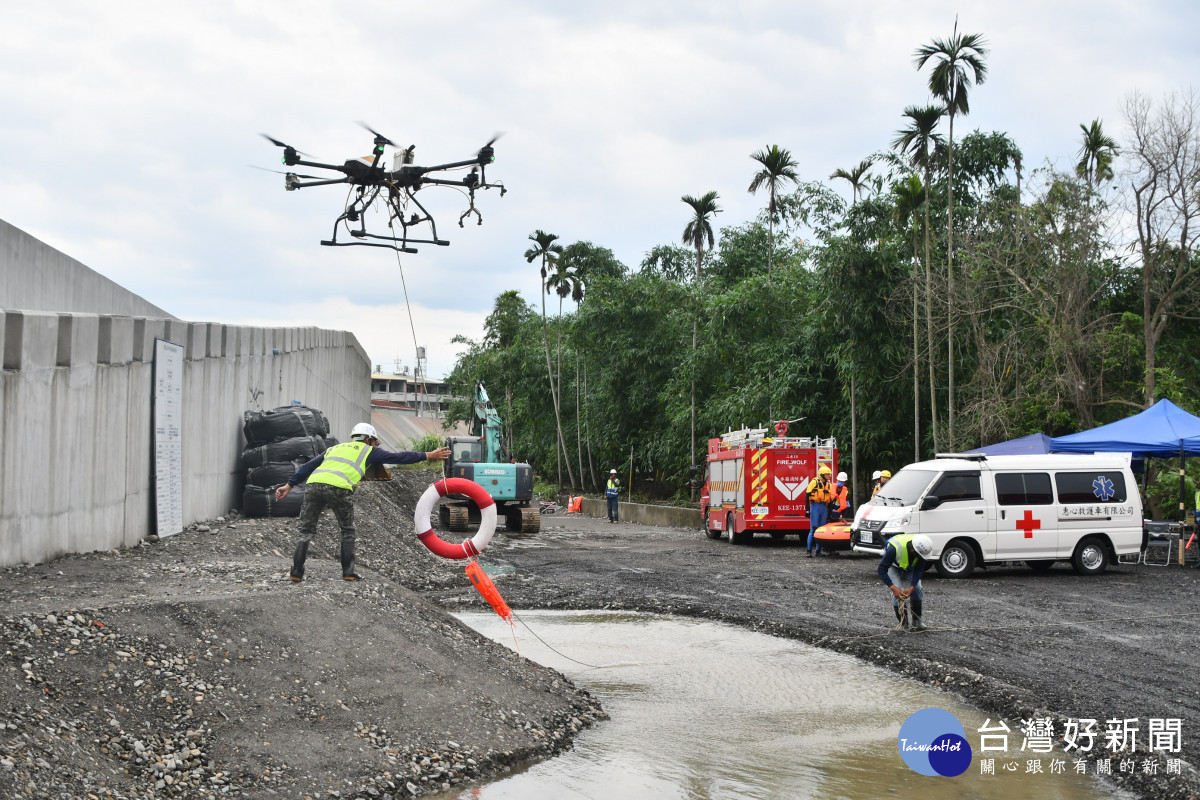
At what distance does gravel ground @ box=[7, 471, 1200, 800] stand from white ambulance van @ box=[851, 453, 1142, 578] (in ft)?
9.56

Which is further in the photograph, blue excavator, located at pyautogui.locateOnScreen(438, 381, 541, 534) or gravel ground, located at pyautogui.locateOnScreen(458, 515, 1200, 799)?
blue excavator, located at pyautogui.locateOnScreen(438, 381, 541, 534)

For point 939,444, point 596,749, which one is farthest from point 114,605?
point 939,444

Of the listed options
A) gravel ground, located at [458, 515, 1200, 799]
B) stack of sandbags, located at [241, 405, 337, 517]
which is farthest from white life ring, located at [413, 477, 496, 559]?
stack of sandbags, located at [241, 405, 337, 517]

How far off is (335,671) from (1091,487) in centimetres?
1492

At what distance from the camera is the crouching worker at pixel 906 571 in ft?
36.4

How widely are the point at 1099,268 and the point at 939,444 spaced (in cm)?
707

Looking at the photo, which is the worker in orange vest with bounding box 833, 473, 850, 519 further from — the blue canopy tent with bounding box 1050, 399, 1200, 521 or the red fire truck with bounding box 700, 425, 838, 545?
the blue canopy tent with bounding box 1050, 399, 1200, 521

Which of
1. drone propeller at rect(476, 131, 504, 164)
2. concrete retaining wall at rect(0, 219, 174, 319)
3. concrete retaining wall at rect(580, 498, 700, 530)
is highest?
drone propeller at rect(476, 131, 504, 164)

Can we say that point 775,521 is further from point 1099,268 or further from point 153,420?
point 153,420

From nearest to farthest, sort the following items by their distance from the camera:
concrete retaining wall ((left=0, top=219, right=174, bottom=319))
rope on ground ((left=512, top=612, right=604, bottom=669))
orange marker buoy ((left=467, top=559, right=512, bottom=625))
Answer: orange marker buoy ((left=467, top=559, right=512, bottom=625)), rope on ground ((left=512, top=612, right=604, bottom=669)), concrete retaining wall ((left=0, top=219, right=174, bottom=319))

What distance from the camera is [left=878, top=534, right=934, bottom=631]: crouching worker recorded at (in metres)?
11.1

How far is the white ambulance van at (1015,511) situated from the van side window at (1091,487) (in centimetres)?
2

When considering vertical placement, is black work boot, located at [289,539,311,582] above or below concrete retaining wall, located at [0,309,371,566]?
below

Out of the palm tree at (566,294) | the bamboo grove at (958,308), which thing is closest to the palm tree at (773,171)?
the bamboo grove at (958,308)
